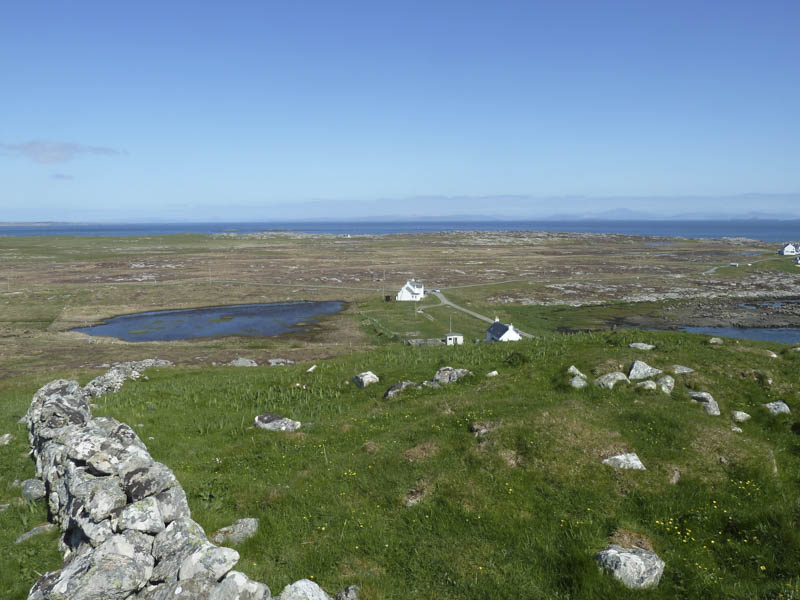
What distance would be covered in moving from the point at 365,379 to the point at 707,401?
18020 millimetres

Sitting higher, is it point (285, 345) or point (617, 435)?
point (617, 435)

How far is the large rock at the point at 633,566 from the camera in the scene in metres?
11.0

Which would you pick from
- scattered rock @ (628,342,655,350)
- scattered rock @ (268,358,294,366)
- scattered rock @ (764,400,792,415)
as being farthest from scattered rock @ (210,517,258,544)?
scattered rock @ (268,358,294,366)

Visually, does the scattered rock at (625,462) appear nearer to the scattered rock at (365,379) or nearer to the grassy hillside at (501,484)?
the grassy hillside at (501,484)

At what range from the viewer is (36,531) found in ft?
48.7

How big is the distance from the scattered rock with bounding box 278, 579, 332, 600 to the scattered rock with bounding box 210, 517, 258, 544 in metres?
4.26

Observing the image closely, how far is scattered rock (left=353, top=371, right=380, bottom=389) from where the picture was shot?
28.3m

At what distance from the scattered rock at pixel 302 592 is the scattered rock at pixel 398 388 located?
50.3 ft

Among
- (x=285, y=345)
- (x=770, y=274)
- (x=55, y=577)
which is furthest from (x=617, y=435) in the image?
(x=770, y=274)

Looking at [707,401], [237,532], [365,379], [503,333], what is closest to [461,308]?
[503,333]

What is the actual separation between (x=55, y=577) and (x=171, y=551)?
8.31 feet

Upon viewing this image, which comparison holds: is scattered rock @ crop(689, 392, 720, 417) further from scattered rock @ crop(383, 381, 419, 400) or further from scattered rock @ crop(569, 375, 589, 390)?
scattered rock @ crop(383, 381, 419, 400)

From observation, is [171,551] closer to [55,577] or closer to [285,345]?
[55,577]

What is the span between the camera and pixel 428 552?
41.7ft
